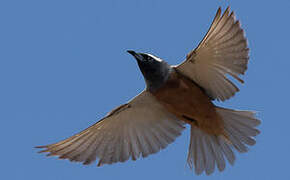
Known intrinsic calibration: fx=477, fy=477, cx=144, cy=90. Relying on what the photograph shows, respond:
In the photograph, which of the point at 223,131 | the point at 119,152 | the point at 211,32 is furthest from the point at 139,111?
the point at 211,32

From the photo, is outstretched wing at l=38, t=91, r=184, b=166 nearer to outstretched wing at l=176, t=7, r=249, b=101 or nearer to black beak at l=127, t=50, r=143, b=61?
black beak at l=127, t=50, r=143, b=61

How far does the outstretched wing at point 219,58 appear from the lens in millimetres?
6621

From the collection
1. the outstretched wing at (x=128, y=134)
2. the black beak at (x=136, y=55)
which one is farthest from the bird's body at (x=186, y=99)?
the black beak at (x=136, y=55)

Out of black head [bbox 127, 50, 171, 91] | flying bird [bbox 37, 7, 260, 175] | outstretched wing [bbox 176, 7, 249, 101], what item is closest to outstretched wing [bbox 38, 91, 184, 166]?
flying bird [bbox 37, 7, 260, 175]

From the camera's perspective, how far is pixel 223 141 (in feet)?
26.7

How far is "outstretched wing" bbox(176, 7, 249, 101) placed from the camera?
6.62m

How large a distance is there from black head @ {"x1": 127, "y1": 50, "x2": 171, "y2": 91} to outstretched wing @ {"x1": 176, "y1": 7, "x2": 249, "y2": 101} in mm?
256

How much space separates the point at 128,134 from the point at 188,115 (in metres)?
1.26

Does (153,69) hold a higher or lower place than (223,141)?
higher

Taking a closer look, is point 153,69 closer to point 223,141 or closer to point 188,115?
point 188,115

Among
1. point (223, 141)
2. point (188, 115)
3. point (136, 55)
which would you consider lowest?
point (223, 141)

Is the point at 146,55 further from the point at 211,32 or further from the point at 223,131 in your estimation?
the point at 223,131

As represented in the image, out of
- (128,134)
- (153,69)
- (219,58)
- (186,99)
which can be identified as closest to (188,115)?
(186,99)

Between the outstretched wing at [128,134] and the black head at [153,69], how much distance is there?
36 cm
